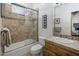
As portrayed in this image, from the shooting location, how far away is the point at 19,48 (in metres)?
1.68

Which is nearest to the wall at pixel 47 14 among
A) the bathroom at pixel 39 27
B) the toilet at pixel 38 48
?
the bathroom at pixel 39 27

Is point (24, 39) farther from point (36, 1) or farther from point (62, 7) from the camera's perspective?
point (62, 7)

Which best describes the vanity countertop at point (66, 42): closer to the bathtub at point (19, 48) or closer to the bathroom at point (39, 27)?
the bathroom at point (39, 27)

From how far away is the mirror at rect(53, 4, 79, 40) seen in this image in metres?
1.64

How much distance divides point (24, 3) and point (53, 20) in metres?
0.53

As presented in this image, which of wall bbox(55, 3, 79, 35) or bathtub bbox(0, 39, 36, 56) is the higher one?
wall bbox(55, 3, 79, 35)

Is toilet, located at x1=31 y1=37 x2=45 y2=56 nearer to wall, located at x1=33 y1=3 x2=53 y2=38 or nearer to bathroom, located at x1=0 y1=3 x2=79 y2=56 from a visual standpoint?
bathroom, located at x1=0 y1=3 x2=79 y2=56

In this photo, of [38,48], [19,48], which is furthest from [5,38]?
[38,48]

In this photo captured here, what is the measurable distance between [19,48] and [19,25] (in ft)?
1.18

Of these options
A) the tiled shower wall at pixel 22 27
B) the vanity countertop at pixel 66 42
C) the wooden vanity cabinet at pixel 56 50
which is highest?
the tiled shower wall at pixel 22 27

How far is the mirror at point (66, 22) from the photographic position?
1.64 metres

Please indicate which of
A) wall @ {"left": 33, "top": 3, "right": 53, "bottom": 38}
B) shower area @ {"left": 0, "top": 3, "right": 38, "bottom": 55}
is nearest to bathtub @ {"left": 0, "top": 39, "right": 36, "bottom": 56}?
shower area @ {"left": 0, "top": 3, "right": 38, "bottom": 55}

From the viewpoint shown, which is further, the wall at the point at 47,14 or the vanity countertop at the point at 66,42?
the wall at the point at 47,14

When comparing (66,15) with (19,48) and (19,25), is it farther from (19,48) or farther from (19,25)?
(19,48)
